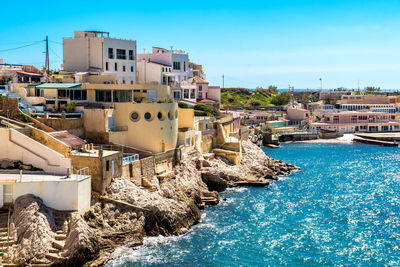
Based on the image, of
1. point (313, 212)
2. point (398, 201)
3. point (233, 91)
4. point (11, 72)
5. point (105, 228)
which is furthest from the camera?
point (233, 91)

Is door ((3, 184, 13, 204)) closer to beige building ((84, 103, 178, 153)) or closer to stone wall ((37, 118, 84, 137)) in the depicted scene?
→ stone wall ((37, 118, 84, 137))

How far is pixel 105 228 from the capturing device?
99.6 ft

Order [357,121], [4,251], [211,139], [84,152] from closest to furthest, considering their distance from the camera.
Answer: [4,251] → [84,152] → [211,139] → [357,121]

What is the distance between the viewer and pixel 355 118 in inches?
4099

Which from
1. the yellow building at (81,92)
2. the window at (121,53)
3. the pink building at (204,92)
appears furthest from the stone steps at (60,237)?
the pink building at (204,92)

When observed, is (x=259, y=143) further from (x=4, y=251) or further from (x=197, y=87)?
(x=4, y=251)

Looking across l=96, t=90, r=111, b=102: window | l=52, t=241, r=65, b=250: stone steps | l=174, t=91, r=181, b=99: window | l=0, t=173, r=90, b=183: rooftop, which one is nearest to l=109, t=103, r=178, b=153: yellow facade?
l=96, t=90, r=111, b=102: window

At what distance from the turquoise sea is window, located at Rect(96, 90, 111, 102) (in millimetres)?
16018

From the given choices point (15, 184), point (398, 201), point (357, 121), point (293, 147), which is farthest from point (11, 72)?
point (357, 121)

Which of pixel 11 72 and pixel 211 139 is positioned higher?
pixel 11 72

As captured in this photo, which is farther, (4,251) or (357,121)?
(357,121)

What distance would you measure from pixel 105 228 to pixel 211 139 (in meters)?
27.2

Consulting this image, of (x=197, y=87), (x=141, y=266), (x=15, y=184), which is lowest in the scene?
(x=141, y=266)

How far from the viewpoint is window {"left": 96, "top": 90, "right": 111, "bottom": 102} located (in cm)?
4519
